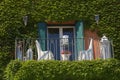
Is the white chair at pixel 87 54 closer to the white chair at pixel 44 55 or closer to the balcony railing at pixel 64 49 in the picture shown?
the balcony railing at pixel 64 49

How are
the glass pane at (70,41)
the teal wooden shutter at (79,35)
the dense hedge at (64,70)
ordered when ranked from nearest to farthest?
the dense hedge at (64,70), the glass pane at (70,41), the teal wooden shutter at (79,35)

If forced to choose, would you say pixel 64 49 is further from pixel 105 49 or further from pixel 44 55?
pixel 105 49

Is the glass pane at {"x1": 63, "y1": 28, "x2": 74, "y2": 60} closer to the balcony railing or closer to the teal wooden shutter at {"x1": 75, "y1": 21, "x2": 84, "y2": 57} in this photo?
the balcony railing

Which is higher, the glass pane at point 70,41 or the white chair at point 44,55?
the glass pane at point 70,41

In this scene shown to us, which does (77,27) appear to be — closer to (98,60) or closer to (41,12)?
(41,12)

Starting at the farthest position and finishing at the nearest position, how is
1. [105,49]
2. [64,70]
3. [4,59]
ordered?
1. [4,59]
2. [105,49]
3. [64,70]

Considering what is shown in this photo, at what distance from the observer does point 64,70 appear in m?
13.1

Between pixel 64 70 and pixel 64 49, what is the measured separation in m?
1.97

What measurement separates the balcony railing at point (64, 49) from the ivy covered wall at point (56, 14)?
57 centimetres

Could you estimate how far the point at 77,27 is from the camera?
16.1 metres

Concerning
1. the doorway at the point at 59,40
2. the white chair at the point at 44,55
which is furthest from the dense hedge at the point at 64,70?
the doorway at the point at 59,40

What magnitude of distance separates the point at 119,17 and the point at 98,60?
131 inches

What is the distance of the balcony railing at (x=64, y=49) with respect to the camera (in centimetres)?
1405

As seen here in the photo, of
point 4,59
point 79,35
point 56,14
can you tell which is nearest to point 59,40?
point 79,35
